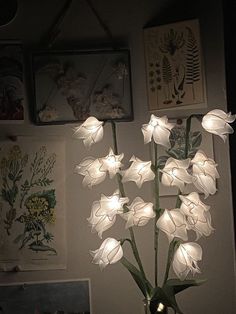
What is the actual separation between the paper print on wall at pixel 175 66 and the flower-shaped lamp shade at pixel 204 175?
1.22ft

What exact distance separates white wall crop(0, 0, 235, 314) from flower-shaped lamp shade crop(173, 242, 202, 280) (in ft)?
1.01

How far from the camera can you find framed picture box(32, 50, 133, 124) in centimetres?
148

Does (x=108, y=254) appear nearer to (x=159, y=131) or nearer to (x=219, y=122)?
(x=159, y=131)

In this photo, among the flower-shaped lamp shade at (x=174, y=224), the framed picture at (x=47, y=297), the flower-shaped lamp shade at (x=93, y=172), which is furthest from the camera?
the framed picture at (x=47, y=297)

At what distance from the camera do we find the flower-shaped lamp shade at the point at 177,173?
1.13m

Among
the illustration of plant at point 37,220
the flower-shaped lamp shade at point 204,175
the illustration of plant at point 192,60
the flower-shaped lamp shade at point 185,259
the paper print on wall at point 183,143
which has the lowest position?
the flower-shaped lamp shade at point 185,259

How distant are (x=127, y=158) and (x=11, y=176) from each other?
16.4 inches

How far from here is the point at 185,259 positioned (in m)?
1.14

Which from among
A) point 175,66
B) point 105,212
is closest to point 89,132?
point 105,212

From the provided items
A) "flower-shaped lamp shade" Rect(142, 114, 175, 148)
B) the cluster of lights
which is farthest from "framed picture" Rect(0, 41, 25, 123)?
"flower-shaped lamp shade" Rect(142, 114, 175, 148)

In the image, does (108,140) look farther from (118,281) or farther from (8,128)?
(118,281)

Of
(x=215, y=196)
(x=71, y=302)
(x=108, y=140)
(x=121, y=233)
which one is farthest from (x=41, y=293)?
(x=215, y=196)

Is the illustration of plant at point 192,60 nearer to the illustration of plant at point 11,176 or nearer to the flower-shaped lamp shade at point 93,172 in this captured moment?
the flower-shaped lamp shade at point 93,172

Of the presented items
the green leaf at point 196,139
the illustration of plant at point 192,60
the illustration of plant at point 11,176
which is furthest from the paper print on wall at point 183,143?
the illustration of plant at point 11,176
